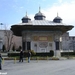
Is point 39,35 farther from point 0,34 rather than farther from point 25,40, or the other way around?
point 0,34

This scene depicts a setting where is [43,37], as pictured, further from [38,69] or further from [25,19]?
[38,69]

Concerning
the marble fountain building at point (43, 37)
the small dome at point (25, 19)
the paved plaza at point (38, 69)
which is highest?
the small dome at point (25, 19)

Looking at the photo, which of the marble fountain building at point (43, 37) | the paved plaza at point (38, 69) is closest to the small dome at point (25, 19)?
the marble fountain building at point (43, 37)

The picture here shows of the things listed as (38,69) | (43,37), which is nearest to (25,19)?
(43,37)

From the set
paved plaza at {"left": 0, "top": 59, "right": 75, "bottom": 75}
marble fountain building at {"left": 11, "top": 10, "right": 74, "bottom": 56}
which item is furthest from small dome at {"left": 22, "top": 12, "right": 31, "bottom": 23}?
paved plaza at {"left": 0, "top": 59, "right": 75, "bottom": 75}

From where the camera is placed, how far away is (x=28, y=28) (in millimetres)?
45281

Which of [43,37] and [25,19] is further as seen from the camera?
[25,19]

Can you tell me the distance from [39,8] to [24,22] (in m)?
9.98

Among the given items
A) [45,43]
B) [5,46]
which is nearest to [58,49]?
[45,43]

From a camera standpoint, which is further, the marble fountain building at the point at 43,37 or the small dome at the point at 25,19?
the small dome at the point at 25,19

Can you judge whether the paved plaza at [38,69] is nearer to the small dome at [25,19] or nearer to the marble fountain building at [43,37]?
the marble fountain building at [43,37]

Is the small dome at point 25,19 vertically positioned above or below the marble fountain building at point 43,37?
above

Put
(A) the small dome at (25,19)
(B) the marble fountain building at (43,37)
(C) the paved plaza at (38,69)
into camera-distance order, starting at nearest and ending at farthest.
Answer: (C) the paved plaza at (38,69)
(B) the marble fountain building at (43,37)
(A) the small dome at (25,19)

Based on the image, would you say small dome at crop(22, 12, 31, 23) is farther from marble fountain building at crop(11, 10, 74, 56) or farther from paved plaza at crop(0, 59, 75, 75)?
paved plaza at crop(0, 59, 75, 75)
